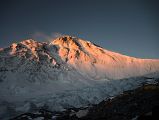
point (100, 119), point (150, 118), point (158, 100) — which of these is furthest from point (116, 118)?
point (150, 118)

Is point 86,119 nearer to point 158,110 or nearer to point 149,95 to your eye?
point 149,95

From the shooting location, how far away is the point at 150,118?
61.7 meters

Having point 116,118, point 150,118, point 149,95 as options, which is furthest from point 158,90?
point 150,118

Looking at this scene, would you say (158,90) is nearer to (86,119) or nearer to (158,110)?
(86,119)

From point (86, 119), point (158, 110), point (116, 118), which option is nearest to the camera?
point (158, 110)

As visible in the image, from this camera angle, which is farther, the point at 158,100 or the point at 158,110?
the point at 158,100

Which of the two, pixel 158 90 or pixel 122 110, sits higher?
pixel 158 90

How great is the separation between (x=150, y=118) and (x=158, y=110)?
7.21 feet

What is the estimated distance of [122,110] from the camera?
19825 centimetres

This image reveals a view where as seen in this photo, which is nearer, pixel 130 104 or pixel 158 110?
pixel 158 110

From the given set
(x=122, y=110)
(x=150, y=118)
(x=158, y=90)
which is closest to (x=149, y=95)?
(x=158, y=90)

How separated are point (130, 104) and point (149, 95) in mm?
13036

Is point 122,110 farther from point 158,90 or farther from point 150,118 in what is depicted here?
point 150,118

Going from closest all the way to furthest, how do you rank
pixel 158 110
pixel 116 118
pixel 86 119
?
pixel 158 110 < pixel 116 118 < pixel 86 119
